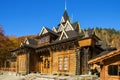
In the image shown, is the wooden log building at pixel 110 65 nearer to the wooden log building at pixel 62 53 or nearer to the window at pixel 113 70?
the window at pixel 113 70

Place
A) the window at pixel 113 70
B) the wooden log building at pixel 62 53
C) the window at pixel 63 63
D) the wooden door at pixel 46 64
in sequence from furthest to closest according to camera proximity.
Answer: the wooden door at pixel 46 64, the window at pixel 63 63, the wooden log building at pixel 62 53, the window at pixel 113 70

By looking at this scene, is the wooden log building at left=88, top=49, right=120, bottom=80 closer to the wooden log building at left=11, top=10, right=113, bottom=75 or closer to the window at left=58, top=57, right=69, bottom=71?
the wooden log building at left=11, top=10, right=113, bottom=75

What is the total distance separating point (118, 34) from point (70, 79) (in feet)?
449

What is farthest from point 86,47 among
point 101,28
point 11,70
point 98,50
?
point 101,28

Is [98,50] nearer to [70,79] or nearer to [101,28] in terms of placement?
[70,79]

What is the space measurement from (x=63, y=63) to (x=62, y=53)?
161cm

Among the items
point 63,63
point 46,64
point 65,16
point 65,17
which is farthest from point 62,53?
point 65,16

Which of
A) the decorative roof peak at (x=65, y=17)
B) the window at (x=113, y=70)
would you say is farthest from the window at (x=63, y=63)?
the decorative roof peak at (x=65, y=17)

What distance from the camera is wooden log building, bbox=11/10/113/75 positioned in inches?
1161

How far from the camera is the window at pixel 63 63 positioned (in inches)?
1272

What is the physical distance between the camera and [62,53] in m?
33.3

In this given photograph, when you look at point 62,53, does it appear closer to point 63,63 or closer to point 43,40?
point 63,63

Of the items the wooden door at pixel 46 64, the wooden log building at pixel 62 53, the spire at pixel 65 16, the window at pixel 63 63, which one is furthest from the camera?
the spire at pixel 65 16

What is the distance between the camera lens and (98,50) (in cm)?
3353
